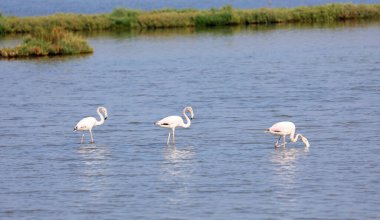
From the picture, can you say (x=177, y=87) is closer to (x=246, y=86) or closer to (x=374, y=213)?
(x=246, y=86)

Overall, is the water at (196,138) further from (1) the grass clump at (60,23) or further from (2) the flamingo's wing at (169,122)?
(1) the grass clump at (60,23)

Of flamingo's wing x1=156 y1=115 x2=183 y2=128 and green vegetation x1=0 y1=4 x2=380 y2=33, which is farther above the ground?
flamingo's wing x1=156 y1=115 x2=183 y2=128

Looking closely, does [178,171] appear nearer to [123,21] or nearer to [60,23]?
[60,23]

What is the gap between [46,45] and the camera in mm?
41469

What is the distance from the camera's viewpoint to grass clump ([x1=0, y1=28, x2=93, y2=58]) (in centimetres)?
4119

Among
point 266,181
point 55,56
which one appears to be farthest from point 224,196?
point 55,56

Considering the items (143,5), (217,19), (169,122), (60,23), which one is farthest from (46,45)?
(143,5)

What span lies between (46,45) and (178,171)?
977 inches

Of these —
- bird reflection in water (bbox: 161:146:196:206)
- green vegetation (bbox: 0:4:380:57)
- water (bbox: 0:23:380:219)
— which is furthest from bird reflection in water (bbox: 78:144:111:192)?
green vegetation (bbox: 0:4:380:57)

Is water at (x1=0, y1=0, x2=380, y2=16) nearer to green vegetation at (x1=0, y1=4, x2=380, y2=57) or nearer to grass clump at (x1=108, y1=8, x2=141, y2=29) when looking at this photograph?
green vegetation at (x1=0, y1=4, x2=380, y2=57)

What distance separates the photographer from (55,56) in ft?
137

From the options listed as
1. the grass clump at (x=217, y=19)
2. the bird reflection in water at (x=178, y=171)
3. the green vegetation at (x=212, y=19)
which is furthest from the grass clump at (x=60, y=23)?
the bird reflection in water at (x=178, y=171)

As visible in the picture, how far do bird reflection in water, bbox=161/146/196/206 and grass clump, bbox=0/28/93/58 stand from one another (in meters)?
22.2

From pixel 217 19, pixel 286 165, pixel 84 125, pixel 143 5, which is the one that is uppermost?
pixel 84 125
